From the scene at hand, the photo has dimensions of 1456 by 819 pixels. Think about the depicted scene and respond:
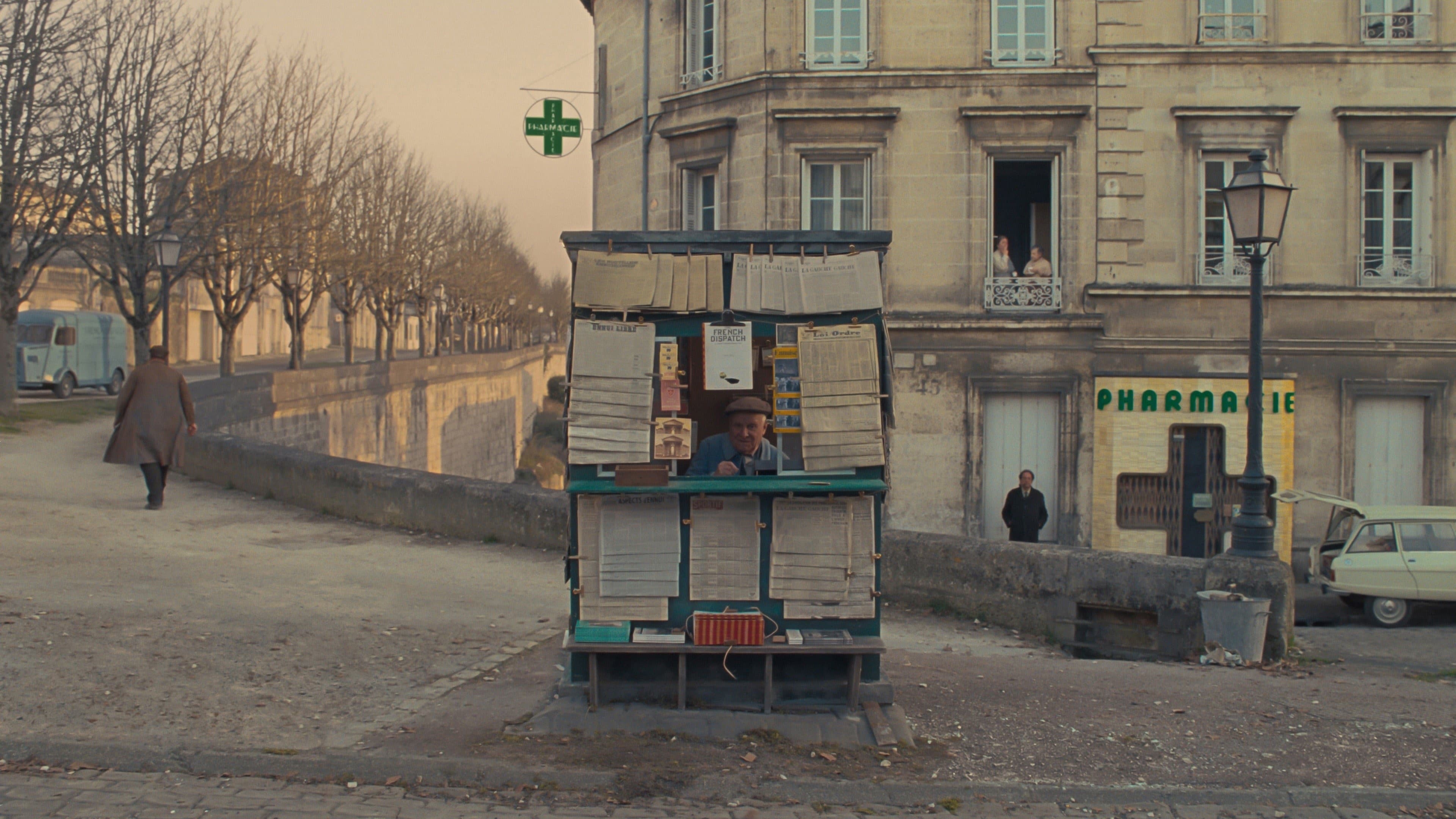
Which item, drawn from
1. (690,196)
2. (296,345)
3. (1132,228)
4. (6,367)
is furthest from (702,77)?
(296,345)

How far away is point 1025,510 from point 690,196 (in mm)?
7687

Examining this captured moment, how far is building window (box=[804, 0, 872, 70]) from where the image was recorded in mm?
17688

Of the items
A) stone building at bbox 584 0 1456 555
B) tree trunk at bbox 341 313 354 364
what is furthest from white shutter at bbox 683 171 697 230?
tree trunk at bbox 341 313 354 364

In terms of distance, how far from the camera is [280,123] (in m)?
32.3

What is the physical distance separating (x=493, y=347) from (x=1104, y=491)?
82504 mm

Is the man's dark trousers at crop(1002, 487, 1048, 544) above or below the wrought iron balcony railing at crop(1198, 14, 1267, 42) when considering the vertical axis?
below

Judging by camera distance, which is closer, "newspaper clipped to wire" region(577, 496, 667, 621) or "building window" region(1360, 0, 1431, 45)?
"newspaper clipped to wire" region(577, 496, 667, 621)

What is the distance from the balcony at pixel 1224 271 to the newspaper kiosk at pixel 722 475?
42.3 ft

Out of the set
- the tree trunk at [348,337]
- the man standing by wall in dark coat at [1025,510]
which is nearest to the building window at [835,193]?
the man standing by wall in dark coat at [1025,510]

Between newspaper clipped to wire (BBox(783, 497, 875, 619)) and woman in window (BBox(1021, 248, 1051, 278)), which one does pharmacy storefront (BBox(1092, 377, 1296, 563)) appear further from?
newspaper clipped to wire (BBox(783, 497, 875, 619))

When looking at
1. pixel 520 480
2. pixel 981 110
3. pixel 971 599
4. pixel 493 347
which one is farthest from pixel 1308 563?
pixel 493 347

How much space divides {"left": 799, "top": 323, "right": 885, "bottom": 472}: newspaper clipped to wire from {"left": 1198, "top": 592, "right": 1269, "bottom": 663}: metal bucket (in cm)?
345

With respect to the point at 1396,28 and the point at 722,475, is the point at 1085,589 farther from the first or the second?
the point at 1396,28

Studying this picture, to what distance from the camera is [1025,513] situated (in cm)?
1473
